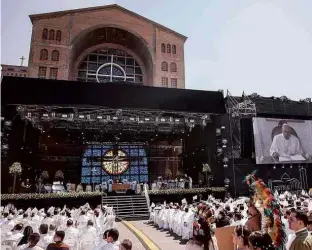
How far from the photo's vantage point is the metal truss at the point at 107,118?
1725 centimetres

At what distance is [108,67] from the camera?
27422 mm

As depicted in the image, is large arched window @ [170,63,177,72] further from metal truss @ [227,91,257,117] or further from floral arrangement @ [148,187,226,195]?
floral arrangement @ [148,187,226,195]

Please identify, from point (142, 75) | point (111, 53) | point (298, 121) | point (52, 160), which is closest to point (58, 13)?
point (111, 53)

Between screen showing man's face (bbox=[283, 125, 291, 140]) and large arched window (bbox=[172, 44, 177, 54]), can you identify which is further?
large arched window (bbox=[172, 44, 177, 54])

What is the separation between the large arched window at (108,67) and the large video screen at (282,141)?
510 inches

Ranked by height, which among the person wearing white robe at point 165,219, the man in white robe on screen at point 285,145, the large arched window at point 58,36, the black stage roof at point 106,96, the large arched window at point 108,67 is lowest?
the person wearing white robe at point 165,219

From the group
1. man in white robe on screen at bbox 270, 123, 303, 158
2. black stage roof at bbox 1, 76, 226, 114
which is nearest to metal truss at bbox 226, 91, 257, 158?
black stage roof at bbox 1, 76, 226, 114

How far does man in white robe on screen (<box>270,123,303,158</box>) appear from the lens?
20.9 m

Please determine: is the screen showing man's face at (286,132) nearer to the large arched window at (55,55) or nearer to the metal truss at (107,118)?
the metal truss at (107,118)

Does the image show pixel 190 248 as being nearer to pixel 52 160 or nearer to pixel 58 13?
pixel 52 160

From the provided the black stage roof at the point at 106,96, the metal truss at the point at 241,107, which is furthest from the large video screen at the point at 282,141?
the black stage roof at the point at 106,96

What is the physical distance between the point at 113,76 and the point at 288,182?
18225mm

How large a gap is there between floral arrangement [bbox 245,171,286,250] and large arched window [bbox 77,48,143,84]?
24.7 metres

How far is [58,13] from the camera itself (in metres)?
25.5
